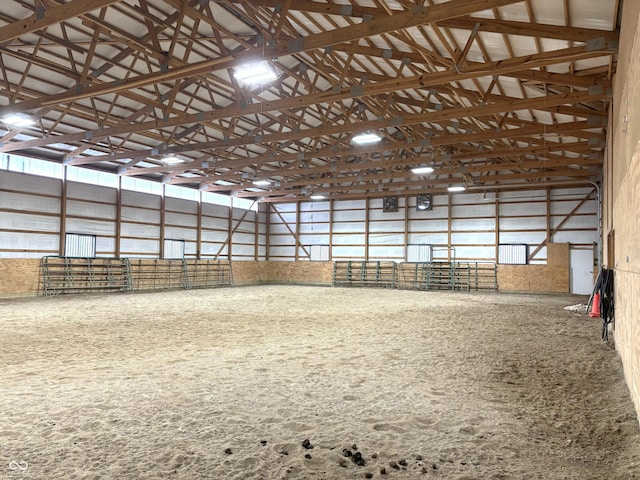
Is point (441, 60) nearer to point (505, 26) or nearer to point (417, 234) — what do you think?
point (505, 26)

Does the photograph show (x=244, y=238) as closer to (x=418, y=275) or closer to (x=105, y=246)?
(x=105, y=246)

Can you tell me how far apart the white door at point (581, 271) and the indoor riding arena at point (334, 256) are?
84 millimetres

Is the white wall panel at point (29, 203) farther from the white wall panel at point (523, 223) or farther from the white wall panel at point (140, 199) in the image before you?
the white wall panel at point (523, 223)

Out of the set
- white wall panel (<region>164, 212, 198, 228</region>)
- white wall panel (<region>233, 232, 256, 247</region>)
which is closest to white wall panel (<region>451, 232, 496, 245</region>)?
white wall panel (<region>233, 232, 256, 247</region>)

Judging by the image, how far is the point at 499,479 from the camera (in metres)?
2.79

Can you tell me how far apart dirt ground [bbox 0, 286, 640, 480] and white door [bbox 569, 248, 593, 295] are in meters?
12.4

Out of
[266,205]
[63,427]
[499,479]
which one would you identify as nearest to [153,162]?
[266,205]

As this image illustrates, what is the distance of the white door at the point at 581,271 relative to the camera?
750 inches

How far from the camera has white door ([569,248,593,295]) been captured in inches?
750

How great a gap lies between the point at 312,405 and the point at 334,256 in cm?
2114

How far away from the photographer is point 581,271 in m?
19.2

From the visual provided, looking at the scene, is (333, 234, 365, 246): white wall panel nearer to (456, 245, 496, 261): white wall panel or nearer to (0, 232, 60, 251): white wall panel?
(456, 245, 496, 261): white wall panel

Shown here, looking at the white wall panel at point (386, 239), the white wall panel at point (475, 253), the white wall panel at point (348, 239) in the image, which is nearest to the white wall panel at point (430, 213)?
the white wall panel at point (386, 239)

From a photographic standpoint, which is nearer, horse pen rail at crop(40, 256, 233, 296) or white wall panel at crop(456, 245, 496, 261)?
horse pen rail at crop(40, 256, 233, 296)
